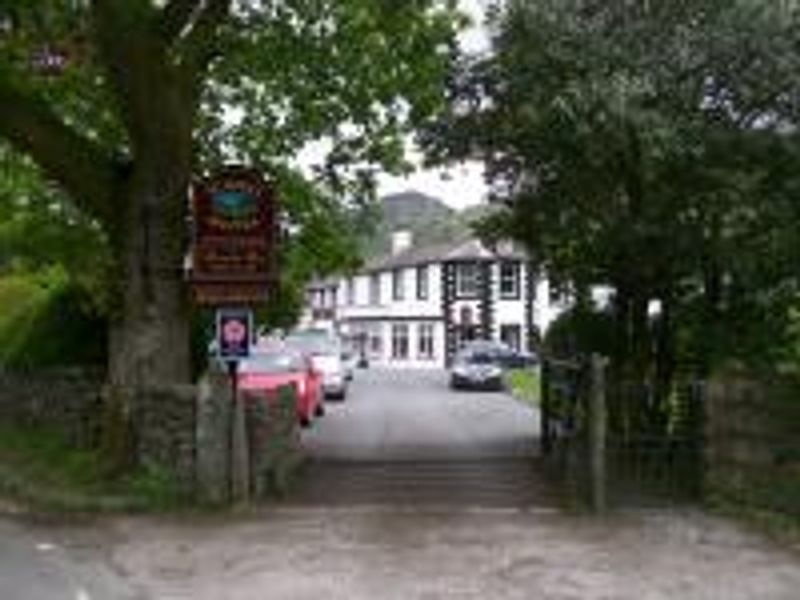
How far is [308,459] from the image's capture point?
24609 mm

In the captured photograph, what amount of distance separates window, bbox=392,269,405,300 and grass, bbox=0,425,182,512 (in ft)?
281

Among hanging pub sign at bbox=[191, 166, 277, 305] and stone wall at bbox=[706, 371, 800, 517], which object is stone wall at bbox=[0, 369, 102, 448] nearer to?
hanging pub sign at bbox=[191, 166, 277, 305]

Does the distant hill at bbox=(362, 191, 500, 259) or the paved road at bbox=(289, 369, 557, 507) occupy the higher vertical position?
the distant hill at bbox=(362, 191, 500, 259)

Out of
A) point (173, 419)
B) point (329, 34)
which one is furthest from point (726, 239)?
point (173, 419)

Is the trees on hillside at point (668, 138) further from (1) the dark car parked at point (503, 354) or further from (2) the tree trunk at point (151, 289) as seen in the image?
(1) the dark car parked at point (503, 354)

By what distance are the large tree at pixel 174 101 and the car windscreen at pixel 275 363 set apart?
6876mm

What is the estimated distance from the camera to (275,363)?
33.1 m

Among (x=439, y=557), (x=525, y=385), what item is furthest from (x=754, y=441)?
(x=525, y=385)

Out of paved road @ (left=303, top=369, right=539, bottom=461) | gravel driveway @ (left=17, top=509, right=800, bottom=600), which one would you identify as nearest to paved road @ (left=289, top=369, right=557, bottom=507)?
paved road @ (left=303, top=369, right=539, bottom=461)

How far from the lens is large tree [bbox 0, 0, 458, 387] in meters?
21.0

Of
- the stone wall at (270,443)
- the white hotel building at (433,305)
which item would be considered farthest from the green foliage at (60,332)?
the white hotel building at (433,305)

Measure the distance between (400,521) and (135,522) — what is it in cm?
272

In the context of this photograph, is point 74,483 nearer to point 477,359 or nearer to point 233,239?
point 233,239

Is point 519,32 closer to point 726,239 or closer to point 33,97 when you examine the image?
point 726,239
